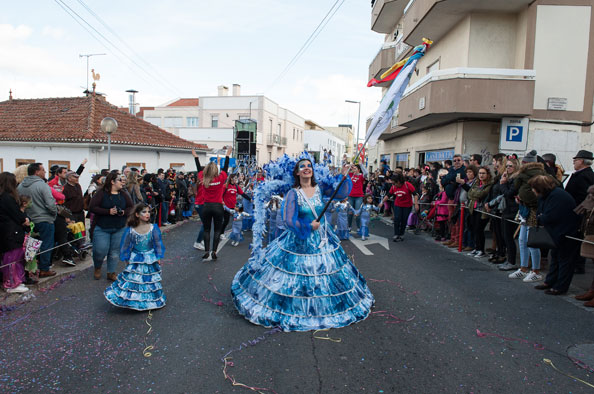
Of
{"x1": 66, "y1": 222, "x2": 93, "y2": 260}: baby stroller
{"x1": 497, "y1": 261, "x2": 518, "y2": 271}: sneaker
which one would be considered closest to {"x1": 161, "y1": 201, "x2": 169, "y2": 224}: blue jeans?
{"x1": 66, "y1": 222, "x2": 93, "y2": 260}: baby stroller

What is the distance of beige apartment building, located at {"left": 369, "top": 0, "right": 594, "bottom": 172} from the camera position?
12641 mm

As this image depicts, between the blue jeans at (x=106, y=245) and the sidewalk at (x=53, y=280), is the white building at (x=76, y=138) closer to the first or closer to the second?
the sidewalk at (x=53, y=280)

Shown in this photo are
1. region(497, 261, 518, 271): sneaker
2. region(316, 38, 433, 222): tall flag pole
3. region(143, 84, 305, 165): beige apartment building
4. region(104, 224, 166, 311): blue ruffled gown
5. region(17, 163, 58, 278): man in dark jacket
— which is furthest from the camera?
region(143, 84, 305, 165): beige apartment building

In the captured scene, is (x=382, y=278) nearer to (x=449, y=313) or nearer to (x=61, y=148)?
(x=449, y=313)

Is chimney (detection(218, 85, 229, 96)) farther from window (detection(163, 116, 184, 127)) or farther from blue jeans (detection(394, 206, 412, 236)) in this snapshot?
blue jeans (detection(394, 206, 412, 236))

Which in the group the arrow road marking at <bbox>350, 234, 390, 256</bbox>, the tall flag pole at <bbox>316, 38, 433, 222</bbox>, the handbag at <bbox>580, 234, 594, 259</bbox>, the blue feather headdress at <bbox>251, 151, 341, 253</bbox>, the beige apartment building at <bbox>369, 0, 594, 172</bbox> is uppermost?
the beige apartment building at <bbox>369, 0, 594, 172</bbox>

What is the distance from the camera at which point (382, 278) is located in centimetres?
683

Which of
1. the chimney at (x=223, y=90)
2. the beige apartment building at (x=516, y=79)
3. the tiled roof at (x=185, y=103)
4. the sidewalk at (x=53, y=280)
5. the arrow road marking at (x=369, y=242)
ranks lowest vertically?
the sidewalk at (x=53, y=280)

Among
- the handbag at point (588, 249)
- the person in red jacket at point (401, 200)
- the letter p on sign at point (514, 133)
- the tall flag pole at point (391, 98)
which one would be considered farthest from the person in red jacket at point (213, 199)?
the letter p on sign at point (514, 133)

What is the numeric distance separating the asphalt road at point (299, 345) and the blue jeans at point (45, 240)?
2.06ft

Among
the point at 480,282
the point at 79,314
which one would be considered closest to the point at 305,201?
the point at 79,314

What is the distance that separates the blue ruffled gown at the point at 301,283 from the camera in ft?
15.2

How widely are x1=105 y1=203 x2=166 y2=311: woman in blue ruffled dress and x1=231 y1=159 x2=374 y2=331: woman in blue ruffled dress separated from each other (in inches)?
42.0

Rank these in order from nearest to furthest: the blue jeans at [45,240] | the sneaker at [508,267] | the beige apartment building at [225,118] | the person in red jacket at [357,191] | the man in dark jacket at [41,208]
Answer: the man in dark jacket at [41,208]
the blue jeans at [45,240]
the sneaker at [508,267]
the person in red jacket at [357,191]
the beige apartment building at [225,118]
